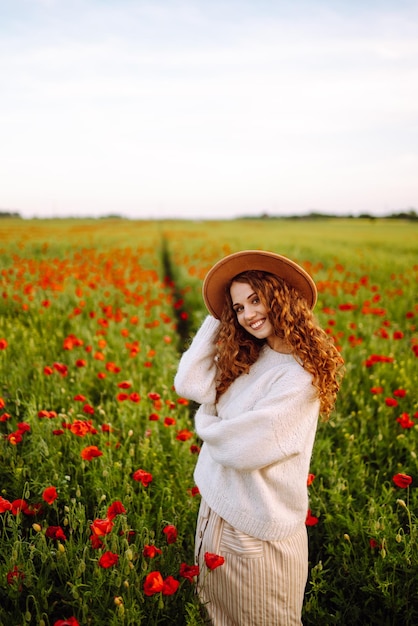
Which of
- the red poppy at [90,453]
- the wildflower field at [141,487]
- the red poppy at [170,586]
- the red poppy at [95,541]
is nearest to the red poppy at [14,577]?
the wildflower field at [141,487]

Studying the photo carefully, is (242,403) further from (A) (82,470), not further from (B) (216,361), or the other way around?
(A) (82,470)

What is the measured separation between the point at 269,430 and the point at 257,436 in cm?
5

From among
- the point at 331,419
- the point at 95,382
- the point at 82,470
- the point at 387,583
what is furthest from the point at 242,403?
the point at 95,382

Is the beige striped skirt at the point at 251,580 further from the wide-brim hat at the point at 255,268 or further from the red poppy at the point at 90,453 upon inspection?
the wide-brim hat at the point at 255,268

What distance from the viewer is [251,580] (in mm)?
1970

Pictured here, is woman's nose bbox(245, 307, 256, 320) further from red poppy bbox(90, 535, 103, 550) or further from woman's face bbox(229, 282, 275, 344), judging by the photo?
red poppy bbox(90, 535, 103, 550)

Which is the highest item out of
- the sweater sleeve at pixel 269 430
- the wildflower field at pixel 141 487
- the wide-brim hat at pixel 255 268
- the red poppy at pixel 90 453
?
the wide-brim hat at pixel 255 268

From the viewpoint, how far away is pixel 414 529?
236 cm

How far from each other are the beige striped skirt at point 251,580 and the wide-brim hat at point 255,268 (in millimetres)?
1043

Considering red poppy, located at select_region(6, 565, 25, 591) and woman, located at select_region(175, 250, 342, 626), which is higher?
woman, located at select_region(175, 250, 342, 626)

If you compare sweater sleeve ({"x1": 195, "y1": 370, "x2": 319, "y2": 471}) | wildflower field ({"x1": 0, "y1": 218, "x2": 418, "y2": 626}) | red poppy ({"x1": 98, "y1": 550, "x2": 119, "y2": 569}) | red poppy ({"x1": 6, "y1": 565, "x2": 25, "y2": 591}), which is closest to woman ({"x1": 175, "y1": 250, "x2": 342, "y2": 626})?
sweater sleeve ({"x1": 195, "y1": 370, "x2": 319, "y2": 471})

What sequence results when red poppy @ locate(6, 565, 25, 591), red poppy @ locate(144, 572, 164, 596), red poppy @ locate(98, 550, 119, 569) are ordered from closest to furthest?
red poppy @ locate(144, 572, 164, 596)
red poppy @ locate(98, 550, 119, 569)
red poppy @ locate(6, 565, 25, 591)

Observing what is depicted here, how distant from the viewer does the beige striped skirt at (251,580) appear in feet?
6.48

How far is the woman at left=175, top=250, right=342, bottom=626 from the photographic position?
185 cm
